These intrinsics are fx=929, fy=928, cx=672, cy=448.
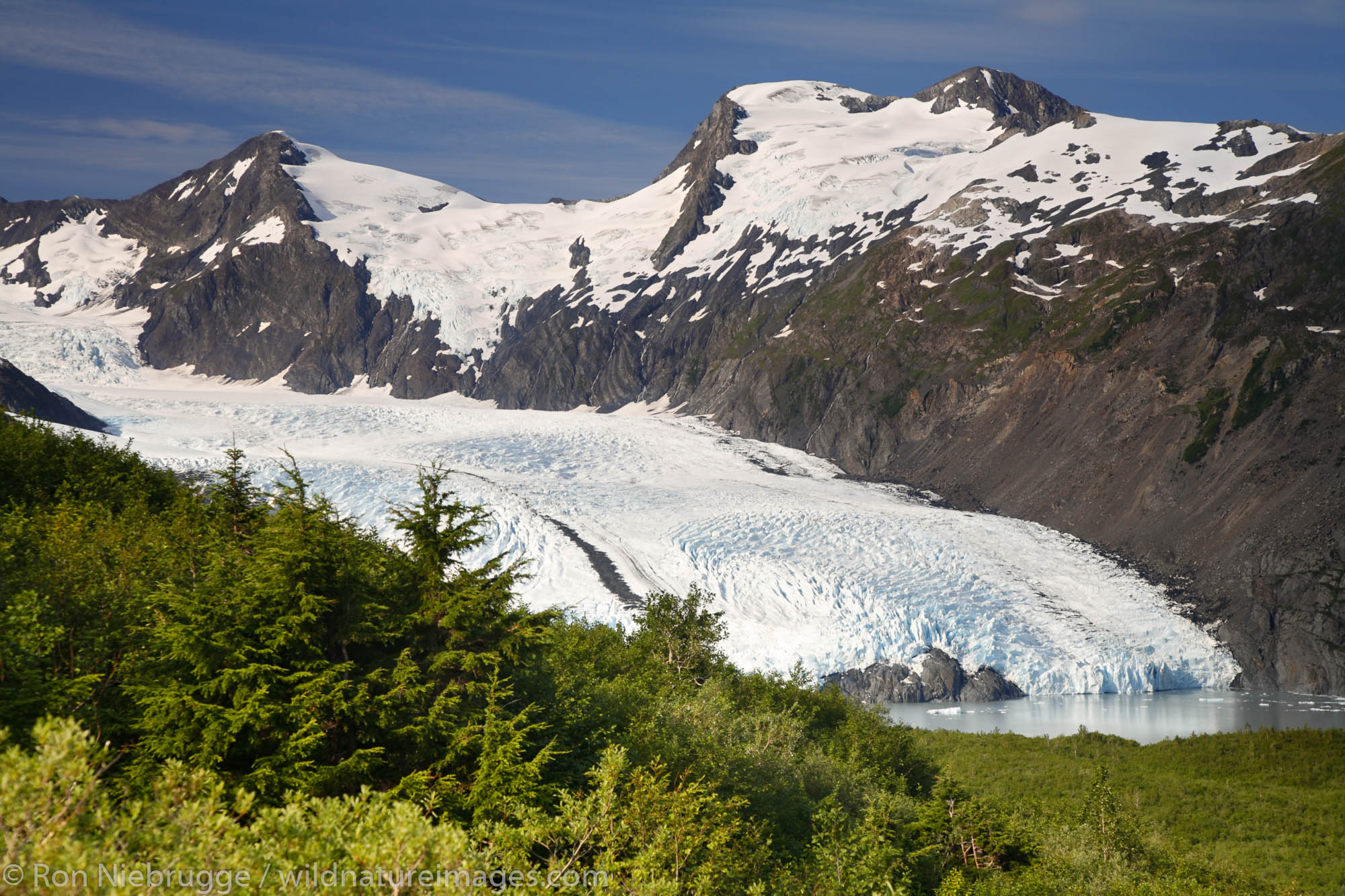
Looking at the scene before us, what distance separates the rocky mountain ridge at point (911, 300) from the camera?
63.9 metres

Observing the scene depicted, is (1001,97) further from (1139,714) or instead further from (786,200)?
(1139,714)

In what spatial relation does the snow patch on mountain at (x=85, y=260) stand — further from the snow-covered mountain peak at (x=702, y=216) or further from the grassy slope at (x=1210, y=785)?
the grassy slope at (x=1210, y=785)

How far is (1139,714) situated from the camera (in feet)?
161

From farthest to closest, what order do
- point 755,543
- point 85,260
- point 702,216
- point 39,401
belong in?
point 85,260 → point 702,216 → point 39,401 → point 755,543

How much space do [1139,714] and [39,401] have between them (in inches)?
3042

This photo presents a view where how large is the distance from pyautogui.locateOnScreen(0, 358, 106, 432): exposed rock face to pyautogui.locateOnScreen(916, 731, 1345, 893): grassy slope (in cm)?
6420

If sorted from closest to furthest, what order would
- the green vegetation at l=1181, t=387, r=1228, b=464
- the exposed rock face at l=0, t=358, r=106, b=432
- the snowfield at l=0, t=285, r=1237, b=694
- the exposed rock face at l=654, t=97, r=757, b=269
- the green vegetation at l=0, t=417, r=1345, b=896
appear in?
the green vegetation at l=0, t=417, r=1345, b=896, the snowfield at l=0, t=285, r=1237, b=694, the green vegetation at l=1181, t=387, r=1228, b=464, the exposed rock face at l=0, t=358, r=106, b=432, the exposed rock face at l=654, t=97, r=757, b=269

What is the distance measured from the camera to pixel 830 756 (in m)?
Result: 25.4

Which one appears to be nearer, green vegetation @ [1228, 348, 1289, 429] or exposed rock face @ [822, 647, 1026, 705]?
exposed rock face @ [822, 647, 1026, 705]

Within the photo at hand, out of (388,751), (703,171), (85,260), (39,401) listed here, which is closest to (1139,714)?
(388,751)

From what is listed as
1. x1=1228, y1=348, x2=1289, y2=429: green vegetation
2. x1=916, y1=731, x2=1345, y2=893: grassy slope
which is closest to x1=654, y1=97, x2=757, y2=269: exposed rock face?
x1=1228, y1=348, x2=1289, y2=429: green vegetation

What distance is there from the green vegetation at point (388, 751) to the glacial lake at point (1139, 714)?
75.3 ft

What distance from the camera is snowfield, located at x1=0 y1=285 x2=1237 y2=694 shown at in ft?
168

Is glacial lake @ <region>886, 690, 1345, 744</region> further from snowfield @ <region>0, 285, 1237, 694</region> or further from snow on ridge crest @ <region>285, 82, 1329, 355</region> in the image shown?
snow on ridge crest @ <region>285, 82, 1329, 355</region>
